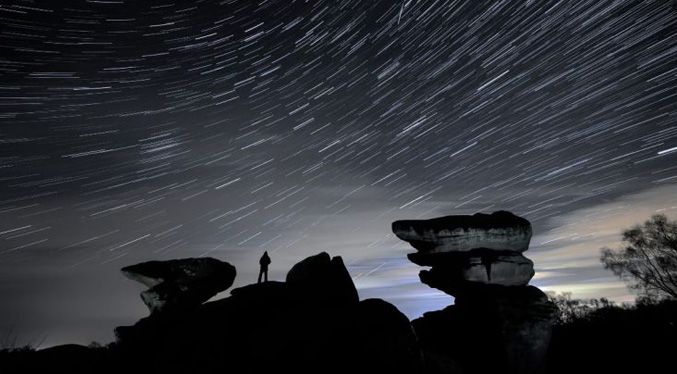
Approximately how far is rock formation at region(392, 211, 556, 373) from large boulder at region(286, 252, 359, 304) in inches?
205

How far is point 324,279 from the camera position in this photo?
54.2ft

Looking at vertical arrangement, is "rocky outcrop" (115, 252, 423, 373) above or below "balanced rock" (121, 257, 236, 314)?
below

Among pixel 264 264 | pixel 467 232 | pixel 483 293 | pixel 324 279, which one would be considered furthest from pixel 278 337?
pixel 467 232

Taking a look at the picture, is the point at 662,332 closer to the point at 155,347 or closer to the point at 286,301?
the point at 286,301

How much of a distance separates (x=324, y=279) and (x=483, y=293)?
30.5ft

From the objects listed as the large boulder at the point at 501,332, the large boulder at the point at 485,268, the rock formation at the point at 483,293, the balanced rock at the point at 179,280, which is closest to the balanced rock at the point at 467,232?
the rock formation at the point at 483,293

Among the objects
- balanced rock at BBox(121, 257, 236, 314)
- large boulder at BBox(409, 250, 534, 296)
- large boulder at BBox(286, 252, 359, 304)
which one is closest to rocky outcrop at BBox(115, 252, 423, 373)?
large boulder at BBox(286, 252, 359, 304)

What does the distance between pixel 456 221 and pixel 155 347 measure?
1639cm

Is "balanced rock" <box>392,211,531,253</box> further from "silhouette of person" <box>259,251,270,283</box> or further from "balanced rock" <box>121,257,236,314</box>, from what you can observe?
"balanced rock" <box>121,257,236,314</box>

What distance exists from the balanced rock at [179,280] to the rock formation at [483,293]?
36.2 ft

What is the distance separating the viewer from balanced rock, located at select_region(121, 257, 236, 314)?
58.8 ft

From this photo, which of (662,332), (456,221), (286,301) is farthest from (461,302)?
(662,332)

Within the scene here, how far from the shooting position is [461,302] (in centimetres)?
2005

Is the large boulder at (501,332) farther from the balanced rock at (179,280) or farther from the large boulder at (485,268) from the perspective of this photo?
the balanced rock at (179,280)
